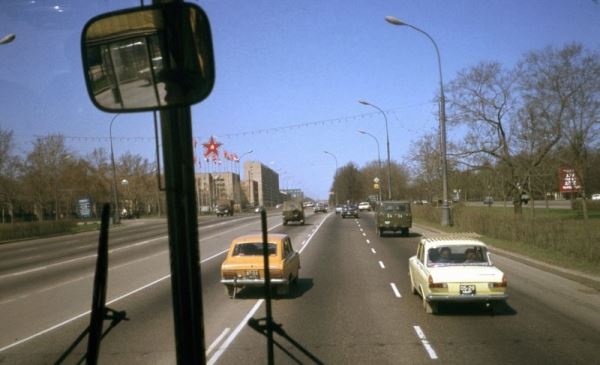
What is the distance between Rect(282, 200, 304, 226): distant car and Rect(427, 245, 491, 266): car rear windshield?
3841 centimetres

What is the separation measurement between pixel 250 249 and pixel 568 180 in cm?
3409

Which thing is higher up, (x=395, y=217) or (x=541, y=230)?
→ (x=395, y=217)

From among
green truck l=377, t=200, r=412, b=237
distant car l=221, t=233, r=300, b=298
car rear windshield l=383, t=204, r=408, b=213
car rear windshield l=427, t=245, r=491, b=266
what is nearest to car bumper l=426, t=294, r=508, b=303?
car rear windshield l=427, t=245, r=491, b=266

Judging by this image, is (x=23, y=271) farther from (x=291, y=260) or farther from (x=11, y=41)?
(x=11, y=41)

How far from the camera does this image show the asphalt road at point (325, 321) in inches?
309

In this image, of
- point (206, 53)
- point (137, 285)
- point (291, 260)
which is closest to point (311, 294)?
point (291, 260)

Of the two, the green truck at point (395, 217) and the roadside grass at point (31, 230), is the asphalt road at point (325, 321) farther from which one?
the roadside grass at point (31, 230)

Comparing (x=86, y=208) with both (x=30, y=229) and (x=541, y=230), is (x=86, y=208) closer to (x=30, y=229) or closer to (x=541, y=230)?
(x=541, y=230)

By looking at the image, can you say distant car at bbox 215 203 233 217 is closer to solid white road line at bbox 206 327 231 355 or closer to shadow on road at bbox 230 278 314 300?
shadow on road at bbox 230 278 314 300

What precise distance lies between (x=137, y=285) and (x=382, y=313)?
23.4 ft

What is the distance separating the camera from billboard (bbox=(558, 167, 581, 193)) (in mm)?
39994

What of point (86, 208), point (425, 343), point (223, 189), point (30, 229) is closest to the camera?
point (86, 208)

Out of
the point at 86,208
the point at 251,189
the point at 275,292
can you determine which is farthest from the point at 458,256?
the point at 251,189

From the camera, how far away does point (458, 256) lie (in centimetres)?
1208
